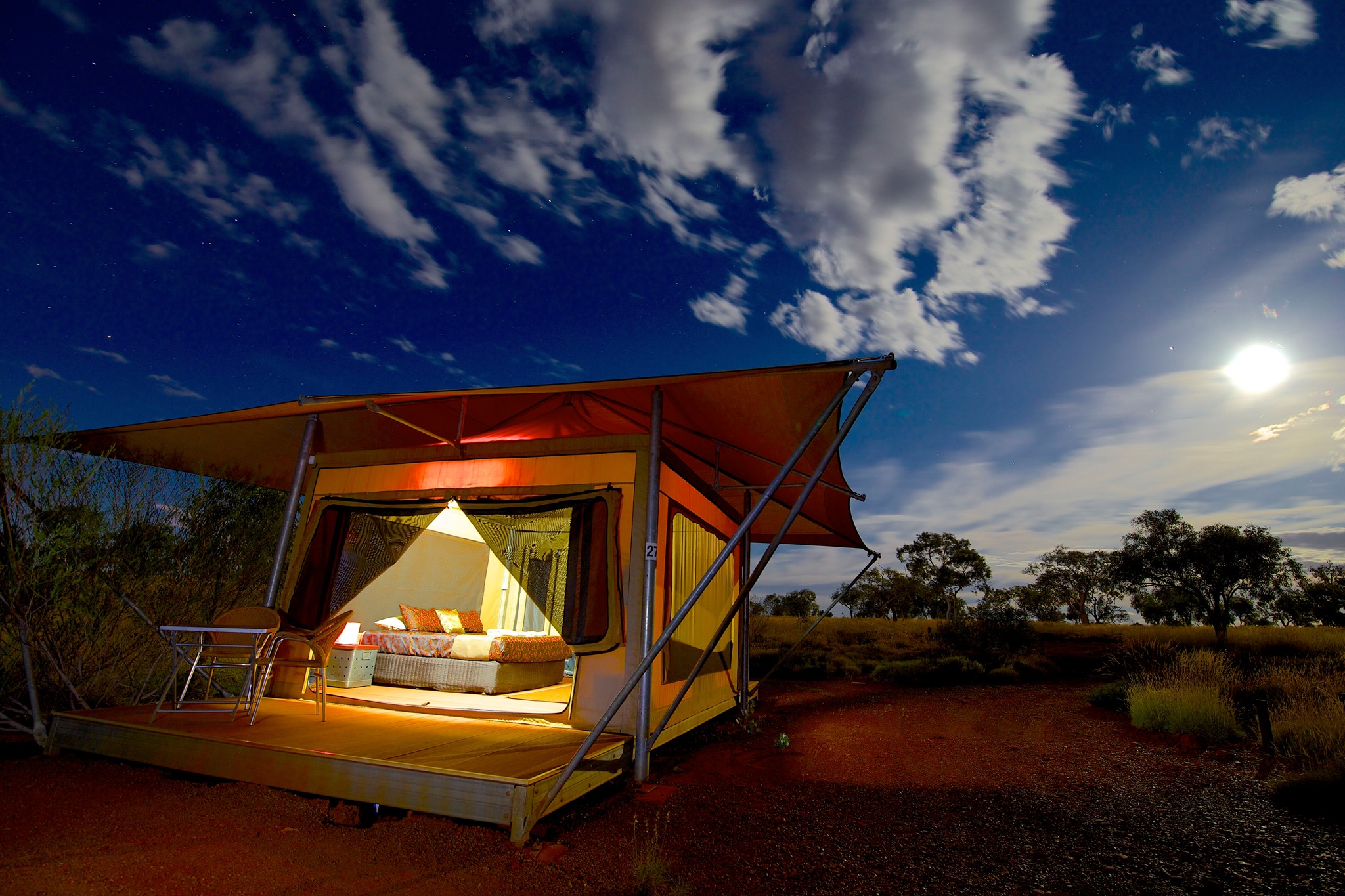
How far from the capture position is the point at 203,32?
632 centimetres

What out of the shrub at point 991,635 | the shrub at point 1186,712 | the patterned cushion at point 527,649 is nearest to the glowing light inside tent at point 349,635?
the patterned cushion at point 527,649

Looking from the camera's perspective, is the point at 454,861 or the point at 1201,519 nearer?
the point at 454,861

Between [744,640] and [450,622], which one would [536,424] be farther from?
[744,640]

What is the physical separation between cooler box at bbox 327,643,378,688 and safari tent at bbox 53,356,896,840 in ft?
0.37

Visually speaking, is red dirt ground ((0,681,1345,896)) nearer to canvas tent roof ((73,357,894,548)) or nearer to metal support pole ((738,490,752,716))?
metal support pole ((738,490,752,716))

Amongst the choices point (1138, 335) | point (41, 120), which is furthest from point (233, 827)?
point (41, 120)

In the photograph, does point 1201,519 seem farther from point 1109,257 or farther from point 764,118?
point 764,118

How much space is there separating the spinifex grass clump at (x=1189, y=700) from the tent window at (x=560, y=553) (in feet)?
20.1

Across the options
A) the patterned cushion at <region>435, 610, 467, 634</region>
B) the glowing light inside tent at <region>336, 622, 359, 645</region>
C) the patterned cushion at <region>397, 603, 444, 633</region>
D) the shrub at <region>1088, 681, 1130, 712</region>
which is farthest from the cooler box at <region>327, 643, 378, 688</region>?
the shrub at <region>1088, 681, 1130, 712</region>

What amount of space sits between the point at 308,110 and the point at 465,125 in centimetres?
185

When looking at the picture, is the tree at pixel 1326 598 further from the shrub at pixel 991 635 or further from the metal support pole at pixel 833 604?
the metal support pole at pixel 833 604

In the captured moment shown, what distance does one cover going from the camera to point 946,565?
24484 mm

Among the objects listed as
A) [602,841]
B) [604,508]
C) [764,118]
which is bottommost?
[602,841]

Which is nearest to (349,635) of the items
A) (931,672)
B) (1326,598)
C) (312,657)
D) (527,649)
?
→ (312,657)
